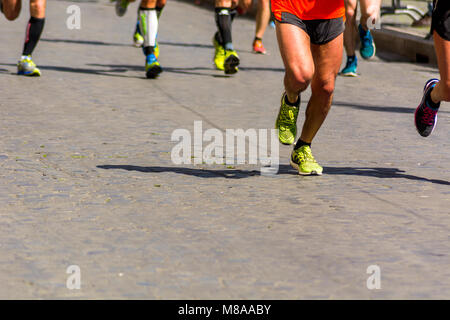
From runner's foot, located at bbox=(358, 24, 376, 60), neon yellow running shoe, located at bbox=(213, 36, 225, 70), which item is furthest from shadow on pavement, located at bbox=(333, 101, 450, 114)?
neon yellow running shoe, located at bbox=(213, 36, 225, 70)

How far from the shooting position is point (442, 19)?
6582 mm

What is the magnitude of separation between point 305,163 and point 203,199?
1.04 m

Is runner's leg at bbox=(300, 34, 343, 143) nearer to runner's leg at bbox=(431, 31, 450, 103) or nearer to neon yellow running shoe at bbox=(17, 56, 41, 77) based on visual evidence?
runner's leg at bbox=(431, 31, 450, 103)

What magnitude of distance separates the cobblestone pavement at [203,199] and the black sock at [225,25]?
19.5 inches

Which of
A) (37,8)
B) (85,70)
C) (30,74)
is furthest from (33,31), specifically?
(85,70)

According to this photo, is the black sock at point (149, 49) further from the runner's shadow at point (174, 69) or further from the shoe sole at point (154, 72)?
the runner's shadow at point (174, 69)

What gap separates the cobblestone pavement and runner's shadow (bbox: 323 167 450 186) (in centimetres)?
2

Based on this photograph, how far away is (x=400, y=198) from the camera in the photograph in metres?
6.49

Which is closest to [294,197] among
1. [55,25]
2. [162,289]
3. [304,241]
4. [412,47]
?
[304,241]

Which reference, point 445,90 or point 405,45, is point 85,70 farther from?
point 445,90

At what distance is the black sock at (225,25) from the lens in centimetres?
1217

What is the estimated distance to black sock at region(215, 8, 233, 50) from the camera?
12172 millimetres
